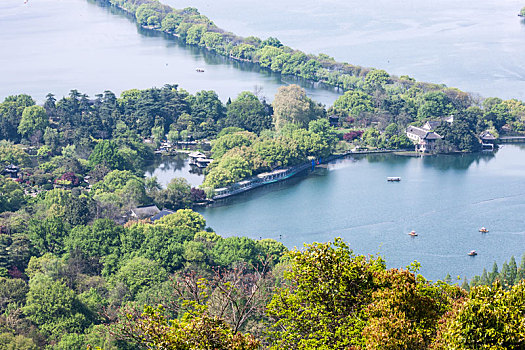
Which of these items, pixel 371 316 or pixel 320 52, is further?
pixel 320 52

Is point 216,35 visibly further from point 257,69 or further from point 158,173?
point 158,173

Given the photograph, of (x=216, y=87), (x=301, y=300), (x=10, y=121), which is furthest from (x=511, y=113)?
(x=301, y=300)

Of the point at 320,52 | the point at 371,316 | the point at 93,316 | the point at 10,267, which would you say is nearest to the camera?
the point at 371,316

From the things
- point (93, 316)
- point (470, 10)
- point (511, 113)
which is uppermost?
point (470, 10)

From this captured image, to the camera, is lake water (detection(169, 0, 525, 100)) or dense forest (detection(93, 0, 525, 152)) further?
lake water (detection(169, 0, 525, 100))

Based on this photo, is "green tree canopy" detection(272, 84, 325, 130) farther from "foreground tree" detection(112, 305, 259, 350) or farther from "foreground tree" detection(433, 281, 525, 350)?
"foreground tree" detection(112, 305, 259, 350)

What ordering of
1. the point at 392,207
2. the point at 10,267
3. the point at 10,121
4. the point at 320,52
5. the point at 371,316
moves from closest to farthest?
the point at 371,316, the point at 10,267, the point at 392,207, the point at 10,121, the point at 320,52

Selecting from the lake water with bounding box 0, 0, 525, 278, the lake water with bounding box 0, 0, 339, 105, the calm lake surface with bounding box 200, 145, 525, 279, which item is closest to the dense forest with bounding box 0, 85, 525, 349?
the calm lake surface with bounding box 200, 145, 525, 279

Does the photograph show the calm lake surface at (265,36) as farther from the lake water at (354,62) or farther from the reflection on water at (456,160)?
the reflection on water at (456,160)
